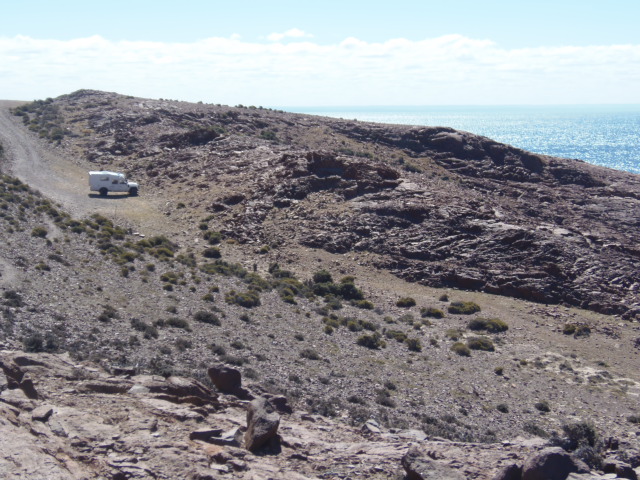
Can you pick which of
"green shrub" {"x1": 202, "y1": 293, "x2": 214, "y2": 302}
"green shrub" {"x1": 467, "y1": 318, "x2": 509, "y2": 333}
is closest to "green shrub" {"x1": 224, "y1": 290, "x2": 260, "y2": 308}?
Answer: "green shrub" {"x1": 202, "y1": 293, "x2": 214, "y2": 302}

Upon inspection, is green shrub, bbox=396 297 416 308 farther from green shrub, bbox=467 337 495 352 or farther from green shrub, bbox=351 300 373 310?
green shrub, bbox=467 337 495 352

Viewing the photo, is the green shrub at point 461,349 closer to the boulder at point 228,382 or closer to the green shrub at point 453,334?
the green shrub at point 453,334

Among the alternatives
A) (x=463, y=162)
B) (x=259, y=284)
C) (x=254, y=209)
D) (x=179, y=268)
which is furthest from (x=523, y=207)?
(x=179, y=268)

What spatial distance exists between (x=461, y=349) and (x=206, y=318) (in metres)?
10.2

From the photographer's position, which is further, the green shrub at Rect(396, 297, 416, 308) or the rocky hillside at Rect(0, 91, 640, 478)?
the green shrub at Rect(396, 297, 416, 308)

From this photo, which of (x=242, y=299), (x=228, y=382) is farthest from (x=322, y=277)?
(x=228, y=382)

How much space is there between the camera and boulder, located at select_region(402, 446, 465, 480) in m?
10.7

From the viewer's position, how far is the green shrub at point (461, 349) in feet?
81.1

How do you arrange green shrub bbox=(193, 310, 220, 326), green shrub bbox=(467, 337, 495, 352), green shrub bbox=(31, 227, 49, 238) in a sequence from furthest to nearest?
green shrub bbox=(31, 227, 49, 238), green shrub bbox=(467, 337, 495, 352), green shrub bbox=(193, 310, 220, 326)

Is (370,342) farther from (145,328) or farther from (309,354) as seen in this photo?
(145,328)

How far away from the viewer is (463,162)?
2088 inches

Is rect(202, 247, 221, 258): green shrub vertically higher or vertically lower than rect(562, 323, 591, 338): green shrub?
higher

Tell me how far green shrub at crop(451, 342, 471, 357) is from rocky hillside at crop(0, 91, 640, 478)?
129mm

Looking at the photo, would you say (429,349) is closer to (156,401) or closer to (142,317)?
(142,317)
